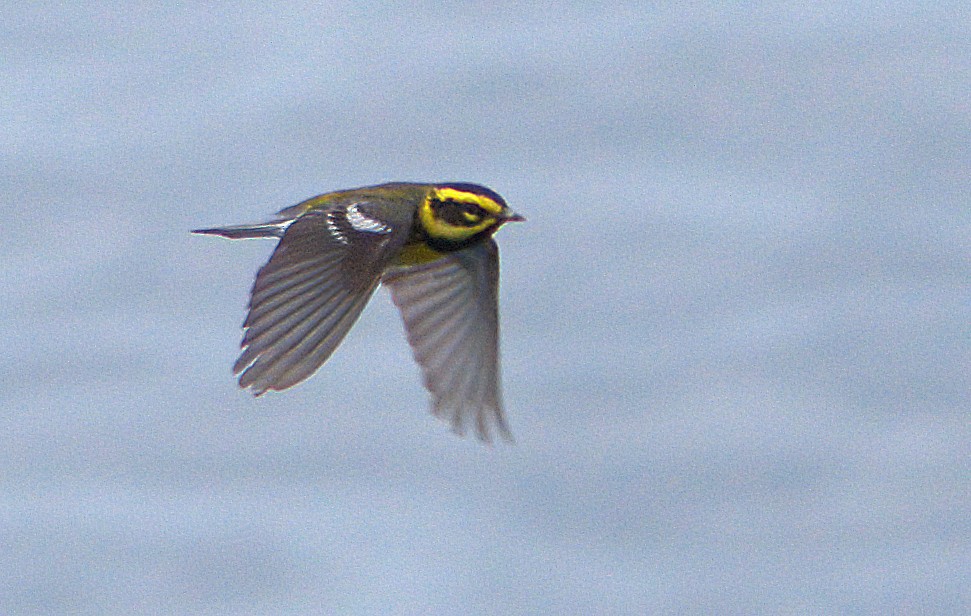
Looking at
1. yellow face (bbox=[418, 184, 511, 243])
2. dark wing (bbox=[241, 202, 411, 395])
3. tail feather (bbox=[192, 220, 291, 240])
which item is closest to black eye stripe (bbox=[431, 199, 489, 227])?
yellow face (bbox=[418, 184, 511, 243])

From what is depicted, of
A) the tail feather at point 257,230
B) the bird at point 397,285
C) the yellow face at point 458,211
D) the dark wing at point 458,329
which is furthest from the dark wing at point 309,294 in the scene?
the dark wing at point 458,329

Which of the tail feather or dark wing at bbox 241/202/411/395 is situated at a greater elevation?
the tail feather

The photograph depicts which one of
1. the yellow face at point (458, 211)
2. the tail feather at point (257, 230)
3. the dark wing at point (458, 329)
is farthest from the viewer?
the dark wing at point (458, 329)

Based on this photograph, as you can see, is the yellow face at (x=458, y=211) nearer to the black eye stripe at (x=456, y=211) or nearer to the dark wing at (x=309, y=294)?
the black eye stripe at (x=456, y=211)

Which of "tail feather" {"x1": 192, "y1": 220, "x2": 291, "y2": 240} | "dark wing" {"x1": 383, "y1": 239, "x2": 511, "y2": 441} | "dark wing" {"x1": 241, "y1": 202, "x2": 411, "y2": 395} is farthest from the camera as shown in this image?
"dark wing" {"x1": 383, "y1": 239, "x2": 511, "y2": 441}

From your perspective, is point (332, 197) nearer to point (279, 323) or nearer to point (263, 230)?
point (263, 230)

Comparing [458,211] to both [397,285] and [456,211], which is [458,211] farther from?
[397,285]

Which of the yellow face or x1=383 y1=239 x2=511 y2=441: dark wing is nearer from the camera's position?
the yellow face

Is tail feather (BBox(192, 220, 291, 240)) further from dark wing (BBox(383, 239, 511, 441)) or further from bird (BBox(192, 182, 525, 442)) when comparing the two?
dark wing (BBox(383, 239, 511, 441))
